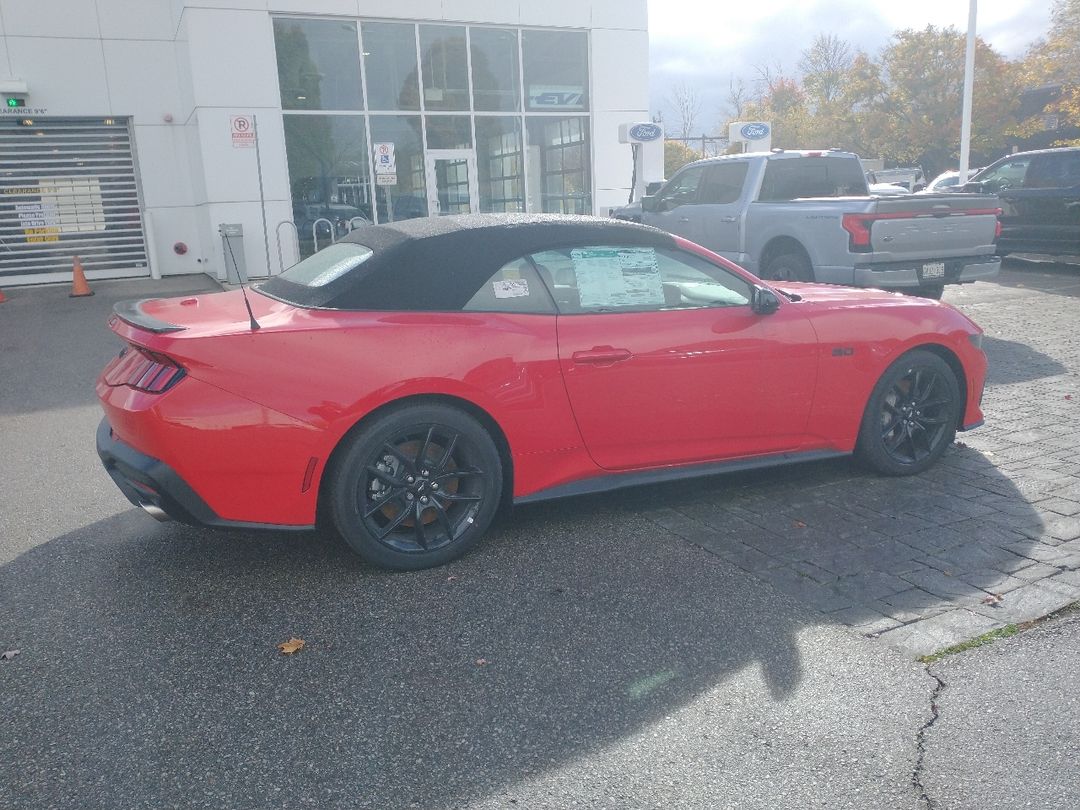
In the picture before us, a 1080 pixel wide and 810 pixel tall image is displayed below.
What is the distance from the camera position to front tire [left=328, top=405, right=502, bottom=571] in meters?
4.16

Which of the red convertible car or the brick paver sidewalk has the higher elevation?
the red convertible car

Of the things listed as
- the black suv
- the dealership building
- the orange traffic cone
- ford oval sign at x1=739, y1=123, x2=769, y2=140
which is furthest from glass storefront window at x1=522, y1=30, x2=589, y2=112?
the orange traffic cone

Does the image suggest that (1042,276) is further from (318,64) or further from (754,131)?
(318,64)

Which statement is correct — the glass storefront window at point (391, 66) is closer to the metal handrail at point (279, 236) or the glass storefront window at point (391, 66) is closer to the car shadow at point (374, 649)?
the metal handrail at point (279, 236)

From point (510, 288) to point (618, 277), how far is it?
60cm

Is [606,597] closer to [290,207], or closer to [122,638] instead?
[122,638]

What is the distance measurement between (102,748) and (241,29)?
652 inches

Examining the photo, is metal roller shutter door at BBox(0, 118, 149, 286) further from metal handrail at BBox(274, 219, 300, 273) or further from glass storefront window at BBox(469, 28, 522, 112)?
glass storefront window at BBox(469, 28, 522, 112)

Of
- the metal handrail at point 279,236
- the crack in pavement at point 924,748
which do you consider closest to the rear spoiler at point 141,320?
the crack in pavement at point 924,748

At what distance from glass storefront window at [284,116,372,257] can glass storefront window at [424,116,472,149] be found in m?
1.41

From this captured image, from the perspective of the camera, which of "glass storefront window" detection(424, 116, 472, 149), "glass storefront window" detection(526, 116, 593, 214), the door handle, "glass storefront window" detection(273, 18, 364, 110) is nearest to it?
the door handle

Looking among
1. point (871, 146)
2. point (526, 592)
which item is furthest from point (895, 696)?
point (871, 146)

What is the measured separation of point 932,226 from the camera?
32.5 ft

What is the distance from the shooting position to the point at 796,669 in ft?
11.3
